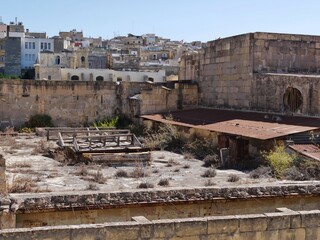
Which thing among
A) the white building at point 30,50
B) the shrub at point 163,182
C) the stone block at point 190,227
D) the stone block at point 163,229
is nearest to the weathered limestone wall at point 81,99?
the shrub at point 163,182

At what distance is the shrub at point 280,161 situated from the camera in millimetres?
13625

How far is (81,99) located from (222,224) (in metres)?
20.4

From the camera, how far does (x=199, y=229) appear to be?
7023mm

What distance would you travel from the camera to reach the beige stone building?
1856 cm

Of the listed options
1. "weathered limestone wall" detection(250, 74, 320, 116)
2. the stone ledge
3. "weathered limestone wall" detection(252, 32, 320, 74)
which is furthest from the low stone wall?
"weathered limestone wall" detection(252, 32, 320, 74)

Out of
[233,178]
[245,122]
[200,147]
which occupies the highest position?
[245,122]

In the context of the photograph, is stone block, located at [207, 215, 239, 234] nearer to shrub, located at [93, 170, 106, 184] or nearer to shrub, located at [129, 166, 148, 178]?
shrub, located at [93, 170, 106, 184]

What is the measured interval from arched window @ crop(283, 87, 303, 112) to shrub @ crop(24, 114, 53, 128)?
40.9 feet

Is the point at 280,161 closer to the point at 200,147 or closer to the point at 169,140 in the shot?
the point at 200,147

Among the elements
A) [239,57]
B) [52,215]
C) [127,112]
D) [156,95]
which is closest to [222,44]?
[239,57]

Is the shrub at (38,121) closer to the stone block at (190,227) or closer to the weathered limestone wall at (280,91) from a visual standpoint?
the weathered limestone wall at (280,91)

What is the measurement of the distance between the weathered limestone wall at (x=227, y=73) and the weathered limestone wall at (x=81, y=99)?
121cm

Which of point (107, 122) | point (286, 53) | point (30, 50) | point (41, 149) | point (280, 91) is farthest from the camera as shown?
point (30, 50)

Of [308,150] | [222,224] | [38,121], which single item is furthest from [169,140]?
[222,224]
